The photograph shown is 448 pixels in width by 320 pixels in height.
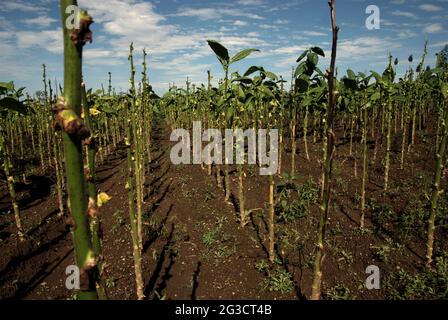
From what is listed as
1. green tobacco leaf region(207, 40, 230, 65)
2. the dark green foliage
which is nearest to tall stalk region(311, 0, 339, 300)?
green tobacco leaf region(207, 40, 230, 65)

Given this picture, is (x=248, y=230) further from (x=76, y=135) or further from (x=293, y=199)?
(x=76, y=135)

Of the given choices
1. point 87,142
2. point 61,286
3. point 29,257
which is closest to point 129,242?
point 61,286

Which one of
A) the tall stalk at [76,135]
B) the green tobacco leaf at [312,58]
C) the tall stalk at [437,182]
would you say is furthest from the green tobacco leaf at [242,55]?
the tall stalk at [76,135]

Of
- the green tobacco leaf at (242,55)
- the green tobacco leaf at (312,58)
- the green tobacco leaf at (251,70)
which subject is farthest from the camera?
the green tobacco leaf at (251,70)

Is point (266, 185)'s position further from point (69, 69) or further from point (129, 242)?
point (69, 69)

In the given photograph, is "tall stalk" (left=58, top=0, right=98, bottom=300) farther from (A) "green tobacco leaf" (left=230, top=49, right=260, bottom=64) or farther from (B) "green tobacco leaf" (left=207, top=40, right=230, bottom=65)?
(A) "green tobacco leaf" (left=230, top=49, right=260, bottom=64)

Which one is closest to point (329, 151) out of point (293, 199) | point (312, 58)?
point (312, 58)

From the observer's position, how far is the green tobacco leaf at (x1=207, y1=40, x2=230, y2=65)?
19.7ft

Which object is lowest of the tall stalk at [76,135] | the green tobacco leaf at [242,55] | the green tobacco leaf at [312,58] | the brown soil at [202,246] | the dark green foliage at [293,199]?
the brown soil at [202,246]

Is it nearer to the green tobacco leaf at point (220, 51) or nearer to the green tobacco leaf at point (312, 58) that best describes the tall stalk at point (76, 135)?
the green tobacco leaf at point (312, 58)

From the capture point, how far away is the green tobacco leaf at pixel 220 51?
236 inches

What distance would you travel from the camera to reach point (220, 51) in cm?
624

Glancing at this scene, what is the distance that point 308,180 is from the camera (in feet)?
32.7
